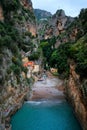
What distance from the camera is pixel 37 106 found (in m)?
38.9

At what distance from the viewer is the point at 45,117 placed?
3372cm

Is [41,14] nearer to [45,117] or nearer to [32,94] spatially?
[32,94]

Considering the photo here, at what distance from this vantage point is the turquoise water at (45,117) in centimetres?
2969

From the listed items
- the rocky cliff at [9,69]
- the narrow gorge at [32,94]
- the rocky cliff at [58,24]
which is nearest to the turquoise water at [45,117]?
the narrow gorge at [32,94]

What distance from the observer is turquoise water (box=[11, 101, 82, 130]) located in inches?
1169

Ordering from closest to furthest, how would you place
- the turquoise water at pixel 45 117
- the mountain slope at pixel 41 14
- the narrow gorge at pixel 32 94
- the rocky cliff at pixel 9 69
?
the narrow gorge at pixel 32 94
the rocky cliff at pixel 9 69
the turquoise water at pixel 45 117
the mountain slope at pixel 41 14

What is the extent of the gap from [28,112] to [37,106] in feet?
11.8

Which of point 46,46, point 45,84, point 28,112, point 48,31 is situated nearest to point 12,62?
point 28,112

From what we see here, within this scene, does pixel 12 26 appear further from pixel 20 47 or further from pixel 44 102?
pixel 44 102

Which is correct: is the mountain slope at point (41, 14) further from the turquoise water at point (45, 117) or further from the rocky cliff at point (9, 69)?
the turquoise water at point (45, 117)

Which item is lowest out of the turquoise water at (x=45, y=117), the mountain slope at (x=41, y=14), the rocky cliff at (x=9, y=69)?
the turquoise water at (x=45, y=117)

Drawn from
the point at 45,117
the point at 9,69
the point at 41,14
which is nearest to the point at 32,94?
the point at 45,117

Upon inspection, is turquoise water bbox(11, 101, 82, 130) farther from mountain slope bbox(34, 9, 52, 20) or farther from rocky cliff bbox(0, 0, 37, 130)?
mountain slope bbox(34, 9, 52, 20)

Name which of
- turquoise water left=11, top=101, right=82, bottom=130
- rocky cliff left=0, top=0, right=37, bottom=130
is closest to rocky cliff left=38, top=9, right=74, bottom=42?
rocky cliff left=0, top=0, right=37, bottom=130
